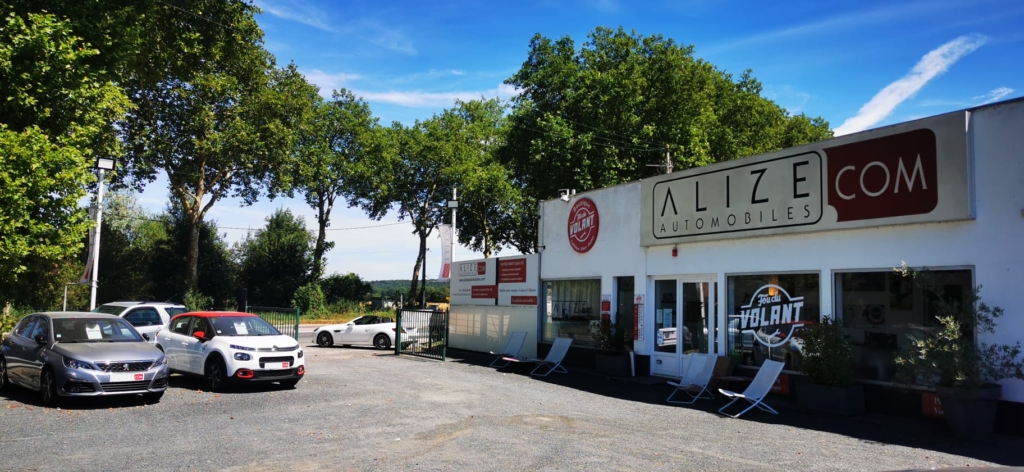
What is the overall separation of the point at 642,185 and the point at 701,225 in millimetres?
2098

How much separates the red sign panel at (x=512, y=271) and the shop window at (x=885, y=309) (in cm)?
942

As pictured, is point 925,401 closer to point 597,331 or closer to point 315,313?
point 597,331

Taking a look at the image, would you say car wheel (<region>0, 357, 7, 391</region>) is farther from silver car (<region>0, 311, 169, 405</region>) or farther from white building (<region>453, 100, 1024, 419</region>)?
white building (<region>453, 100, 1024, 419</region>)

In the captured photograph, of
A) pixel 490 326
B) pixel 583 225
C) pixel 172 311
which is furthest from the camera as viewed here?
pixel 490 326

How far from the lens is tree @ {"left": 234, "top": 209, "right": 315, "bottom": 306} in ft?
162

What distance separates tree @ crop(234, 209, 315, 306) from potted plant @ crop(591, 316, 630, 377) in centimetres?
3820

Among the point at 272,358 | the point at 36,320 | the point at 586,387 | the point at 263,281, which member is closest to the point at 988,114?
the point at 586,387

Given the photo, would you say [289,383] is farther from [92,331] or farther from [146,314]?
[146,314]

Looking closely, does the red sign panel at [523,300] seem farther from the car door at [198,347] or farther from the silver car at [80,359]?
the silver car at [80,359]

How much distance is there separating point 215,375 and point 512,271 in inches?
351

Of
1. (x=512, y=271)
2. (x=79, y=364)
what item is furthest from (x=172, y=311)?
(x=512, y=271)

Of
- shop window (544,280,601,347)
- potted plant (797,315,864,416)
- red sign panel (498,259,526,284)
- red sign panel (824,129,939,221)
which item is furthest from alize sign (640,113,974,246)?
red sign panel (498,259,526,284)

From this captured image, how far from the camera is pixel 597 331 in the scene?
16078 millimetres

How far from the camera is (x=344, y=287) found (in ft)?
173
